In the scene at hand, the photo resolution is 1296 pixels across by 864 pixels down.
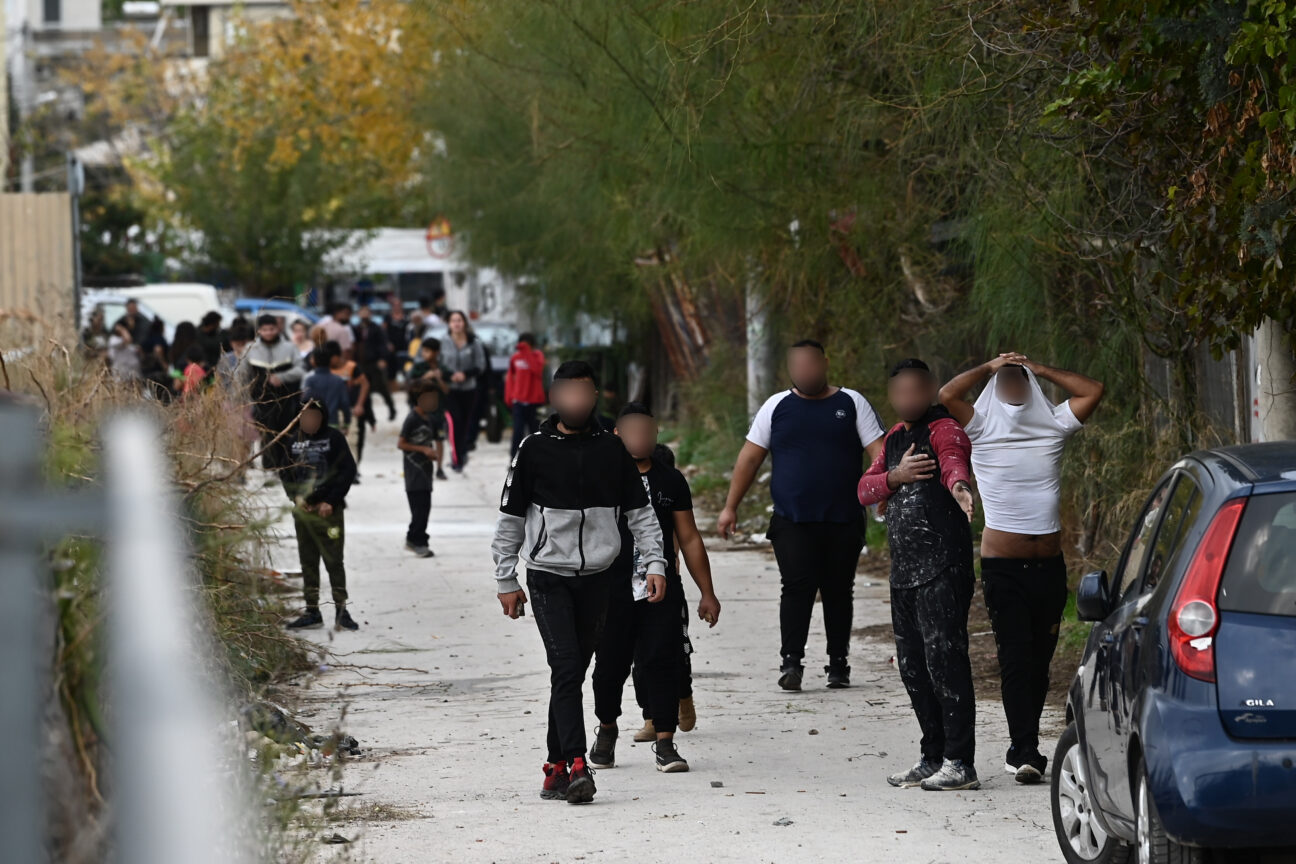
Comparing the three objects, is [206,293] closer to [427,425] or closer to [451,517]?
[451,517]

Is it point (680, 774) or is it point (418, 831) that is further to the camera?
point (680, 774)

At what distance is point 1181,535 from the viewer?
5094mm

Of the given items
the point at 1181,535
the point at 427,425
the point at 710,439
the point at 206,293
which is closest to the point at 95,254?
the point at 206,293

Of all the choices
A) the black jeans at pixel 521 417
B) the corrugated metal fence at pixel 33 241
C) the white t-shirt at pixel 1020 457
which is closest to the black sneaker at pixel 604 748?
the white t-shirt at pixel 1020 457

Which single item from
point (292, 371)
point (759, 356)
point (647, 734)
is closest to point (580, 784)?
point (647, 734)

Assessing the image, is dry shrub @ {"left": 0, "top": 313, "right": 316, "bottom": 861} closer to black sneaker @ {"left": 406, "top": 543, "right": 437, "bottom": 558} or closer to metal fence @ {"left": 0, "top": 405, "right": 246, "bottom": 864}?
metal fence @ {"left": 0, "top": 405, "right": 246, "bottom": 864}

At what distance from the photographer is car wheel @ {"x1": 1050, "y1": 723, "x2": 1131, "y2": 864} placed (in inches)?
218

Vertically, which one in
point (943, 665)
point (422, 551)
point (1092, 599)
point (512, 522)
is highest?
Result: point (512, 522)

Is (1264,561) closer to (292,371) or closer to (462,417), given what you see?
(292,371)

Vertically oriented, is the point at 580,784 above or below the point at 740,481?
below

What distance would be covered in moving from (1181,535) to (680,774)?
305 cm

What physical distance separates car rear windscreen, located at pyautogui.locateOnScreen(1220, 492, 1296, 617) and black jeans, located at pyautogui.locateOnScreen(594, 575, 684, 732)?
333cm

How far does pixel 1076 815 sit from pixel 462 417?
1563cm

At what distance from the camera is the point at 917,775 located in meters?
7.21
